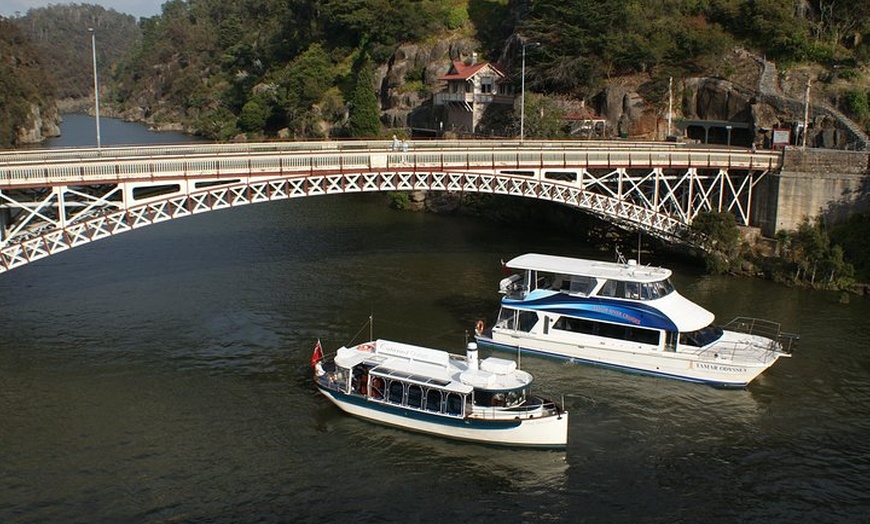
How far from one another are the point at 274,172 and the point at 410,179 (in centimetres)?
956

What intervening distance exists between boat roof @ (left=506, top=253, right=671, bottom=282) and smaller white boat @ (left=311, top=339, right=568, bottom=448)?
9861mm

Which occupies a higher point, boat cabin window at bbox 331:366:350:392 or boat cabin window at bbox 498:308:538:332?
boat cabin window at bbox 498:308:538:332

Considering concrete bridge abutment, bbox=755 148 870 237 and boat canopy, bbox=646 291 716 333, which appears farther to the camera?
concrete bridge abutment, bbox=755 148 870 237

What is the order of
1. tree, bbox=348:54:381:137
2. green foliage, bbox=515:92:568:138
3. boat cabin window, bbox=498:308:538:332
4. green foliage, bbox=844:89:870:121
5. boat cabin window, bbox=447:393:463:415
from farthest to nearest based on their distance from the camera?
tree, bbox=348:54:381:137 → green foliage, bbox=515:92:568:138 → green foliage, bbox=844:89:870:121 → boat cabin window, bbox=498:308:538:332 → boat cabin window, bbox=447:393:463:415

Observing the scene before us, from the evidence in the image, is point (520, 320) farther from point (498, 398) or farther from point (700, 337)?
point (498, 398)

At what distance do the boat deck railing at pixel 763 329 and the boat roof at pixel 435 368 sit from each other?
16.9 metres

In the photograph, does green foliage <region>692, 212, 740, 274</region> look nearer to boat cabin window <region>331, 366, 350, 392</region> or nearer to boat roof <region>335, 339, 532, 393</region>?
boat roof <region>335, 339, 532, 393</region>

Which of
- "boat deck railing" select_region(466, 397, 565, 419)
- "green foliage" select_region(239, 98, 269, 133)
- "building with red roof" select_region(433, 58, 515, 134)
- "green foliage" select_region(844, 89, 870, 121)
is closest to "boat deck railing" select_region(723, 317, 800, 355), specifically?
"boat deck railing" select_region(466, 397, 565, 419)

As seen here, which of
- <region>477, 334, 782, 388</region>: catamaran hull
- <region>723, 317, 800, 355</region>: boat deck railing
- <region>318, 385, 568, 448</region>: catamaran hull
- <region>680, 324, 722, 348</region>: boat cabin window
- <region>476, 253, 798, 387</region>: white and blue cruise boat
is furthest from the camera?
<region>723, 317, 800, 355</region>: boat deck railing

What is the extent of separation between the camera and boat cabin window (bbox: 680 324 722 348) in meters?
43.3

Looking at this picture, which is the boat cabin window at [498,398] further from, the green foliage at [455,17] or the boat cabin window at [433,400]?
the green foliage at [455,17]

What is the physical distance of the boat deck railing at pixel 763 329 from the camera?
45875mm

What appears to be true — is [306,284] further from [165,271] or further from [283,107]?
[283,107]

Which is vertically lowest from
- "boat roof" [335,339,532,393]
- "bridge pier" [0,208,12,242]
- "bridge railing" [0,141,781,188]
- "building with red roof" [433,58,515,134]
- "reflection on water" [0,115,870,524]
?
"reflection on water" [0,115,870,524]
